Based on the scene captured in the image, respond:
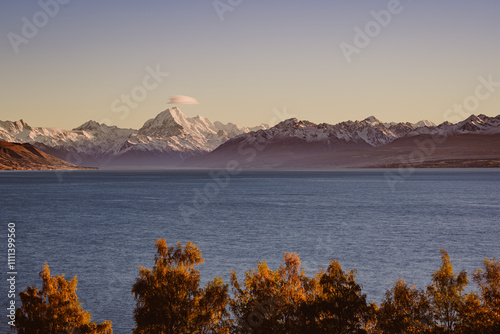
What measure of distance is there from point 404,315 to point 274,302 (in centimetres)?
932

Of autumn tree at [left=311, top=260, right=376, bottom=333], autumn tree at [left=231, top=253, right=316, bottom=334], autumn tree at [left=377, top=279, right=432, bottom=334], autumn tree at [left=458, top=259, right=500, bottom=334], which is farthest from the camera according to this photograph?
autumn tree at [left=231, top=253, right=316, bottom=334]

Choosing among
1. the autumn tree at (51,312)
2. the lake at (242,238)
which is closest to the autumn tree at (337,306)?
the autumn tree at (51,312)

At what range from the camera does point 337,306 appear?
35969 mm

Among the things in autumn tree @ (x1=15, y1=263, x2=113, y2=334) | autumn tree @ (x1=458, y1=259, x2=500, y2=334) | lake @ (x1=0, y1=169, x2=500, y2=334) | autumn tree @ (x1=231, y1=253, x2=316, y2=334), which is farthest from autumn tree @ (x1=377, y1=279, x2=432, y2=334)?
lake @ (x1=0, y1=169, x2=500, y2=334)

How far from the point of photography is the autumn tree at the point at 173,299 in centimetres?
3731

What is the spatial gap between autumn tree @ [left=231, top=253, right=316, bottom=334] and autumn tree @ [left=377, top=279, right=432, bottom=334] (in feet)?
17.8

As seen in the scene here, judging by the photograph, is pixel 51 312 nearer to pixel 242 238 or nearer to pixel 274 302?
pixel 274 302

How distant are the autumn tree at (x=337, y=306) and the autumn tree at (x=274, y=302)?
155 cm

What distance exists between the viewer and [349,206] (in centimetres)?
17900

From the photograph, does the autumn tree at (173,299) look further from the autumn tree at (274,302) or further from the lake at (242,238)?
the lake at (242,238)

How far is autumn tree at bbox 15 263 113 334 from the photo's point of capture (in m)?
35.6

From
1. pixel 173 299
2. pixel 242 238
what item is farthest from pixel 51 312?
pixel 242 238

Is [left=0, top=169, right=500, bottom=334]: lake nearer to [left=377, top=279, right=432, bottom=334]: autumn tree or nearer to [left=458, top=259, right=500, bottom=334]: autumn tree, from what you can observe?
[left=377, top=279, right=432, bottom=334]: autumn tree

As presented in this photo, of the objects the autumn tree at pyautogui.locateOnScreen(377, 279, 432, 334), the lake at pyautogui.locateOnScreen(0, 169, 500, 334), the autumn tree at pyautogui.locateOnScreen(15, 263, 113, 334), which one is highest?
the autumn tree at pyautogui.locateOnScreen(15, 263, 113, 334)
